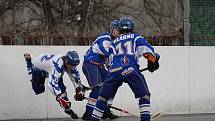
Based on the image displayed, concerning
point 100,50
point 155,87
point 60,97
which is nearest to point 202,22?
point 155,87

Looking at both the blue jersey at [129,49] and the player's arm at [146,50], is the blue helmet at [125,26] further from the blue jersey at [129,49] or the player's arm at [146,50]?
the player's arm at [146,50]

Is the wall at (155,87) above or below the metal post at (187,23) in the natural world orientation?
below

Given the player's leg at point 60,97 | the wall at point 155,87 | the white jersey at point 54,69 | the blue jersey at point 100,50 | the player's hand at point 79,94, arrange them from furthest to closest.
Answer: the wall at point 155,87, the blue jersey at point 100,50, the player's hand at point 79,94, the white jersey at point 54,69, the player's leg at point 60,97

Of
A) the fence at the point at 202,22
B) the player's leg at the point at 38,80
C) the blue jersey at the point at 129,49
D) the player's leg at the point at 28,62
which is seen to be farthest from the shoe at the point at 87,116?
the fence at the point at 202,22

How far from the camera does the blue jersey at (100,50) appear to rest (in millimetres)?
9828

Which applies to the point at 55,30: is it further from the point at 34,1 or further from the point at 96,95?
the point at 34,1

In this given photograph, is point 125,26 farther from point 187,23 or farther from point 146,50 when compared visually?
point 187,23

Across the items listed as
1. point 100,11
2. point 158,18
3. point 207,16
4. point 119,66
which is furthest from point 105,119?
point 158,18

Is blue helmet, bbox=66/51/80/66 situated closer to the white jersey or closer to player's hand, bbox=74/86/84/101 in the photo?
the white jersey

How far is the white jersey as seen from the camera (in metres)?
9.16

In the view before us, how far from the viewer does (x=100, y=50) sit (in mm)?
9883

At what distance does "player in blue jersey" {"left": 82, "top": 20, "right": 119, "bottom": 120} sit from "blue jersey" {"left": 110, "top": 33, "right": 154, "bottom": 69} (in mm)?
1187

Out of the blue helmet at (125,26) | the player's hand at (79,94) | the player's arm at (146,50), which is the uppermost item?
the blue helmet at (125,26)

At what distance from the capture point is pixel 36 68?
9.88 metres
